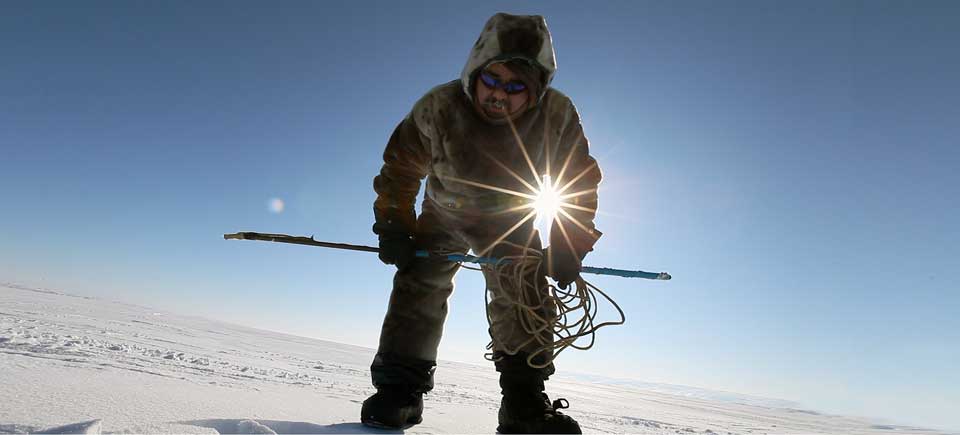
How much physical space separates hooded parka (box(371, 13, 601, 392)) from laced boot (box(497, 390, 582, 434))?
0.46 ft

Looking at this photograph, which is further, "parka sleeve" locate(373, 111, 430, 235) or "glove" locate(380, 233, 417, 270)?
"parka sleeve" locate(373, 111, 430, 235)

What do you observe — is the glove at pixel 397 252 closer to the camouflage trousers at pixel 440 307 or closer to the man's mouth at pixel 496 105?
the camouflage trousers at pixel 440 307

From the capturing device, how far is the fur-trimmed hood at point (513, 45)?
217cm

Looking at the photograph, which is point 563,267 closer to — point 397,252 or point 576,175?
point 576,175

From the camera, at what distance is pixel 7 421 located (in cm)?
135

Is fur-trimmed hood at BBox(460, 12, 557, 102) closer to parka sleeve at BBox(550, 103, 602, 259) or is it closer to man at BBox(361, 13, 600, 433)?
man at BBox(361, 13, 600, 433)

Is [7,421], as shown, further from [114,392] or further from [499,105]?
[499,105]

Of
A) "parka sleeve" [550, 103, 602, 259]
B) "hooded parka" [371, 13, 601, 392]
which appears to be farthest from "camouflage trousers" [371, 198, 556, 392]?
"parka sleeve" [550, 103, 602, 259]

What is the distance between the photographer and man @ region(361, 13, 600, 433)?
2173 millimetres

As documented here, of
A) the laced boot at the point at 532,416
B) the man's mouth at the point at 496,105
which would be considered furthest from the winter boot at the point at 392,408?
the man's mouth at the point at 496,105

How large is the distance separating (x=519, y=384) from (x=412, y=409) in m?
Result: 0.55

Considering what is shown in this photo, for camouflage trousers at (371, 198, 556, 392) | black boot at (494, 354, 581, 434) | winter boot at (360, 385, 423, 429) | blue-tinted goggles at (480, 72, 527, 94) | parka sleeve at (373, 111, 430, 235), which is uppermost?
blue-tinted goggles at (480, 72, 527, 94)

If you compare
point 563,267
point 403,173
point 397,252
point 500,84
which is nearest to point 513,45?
point 500,84

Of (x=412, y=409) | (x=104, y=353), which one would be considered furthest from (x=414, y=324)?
(x=104, y=353)
